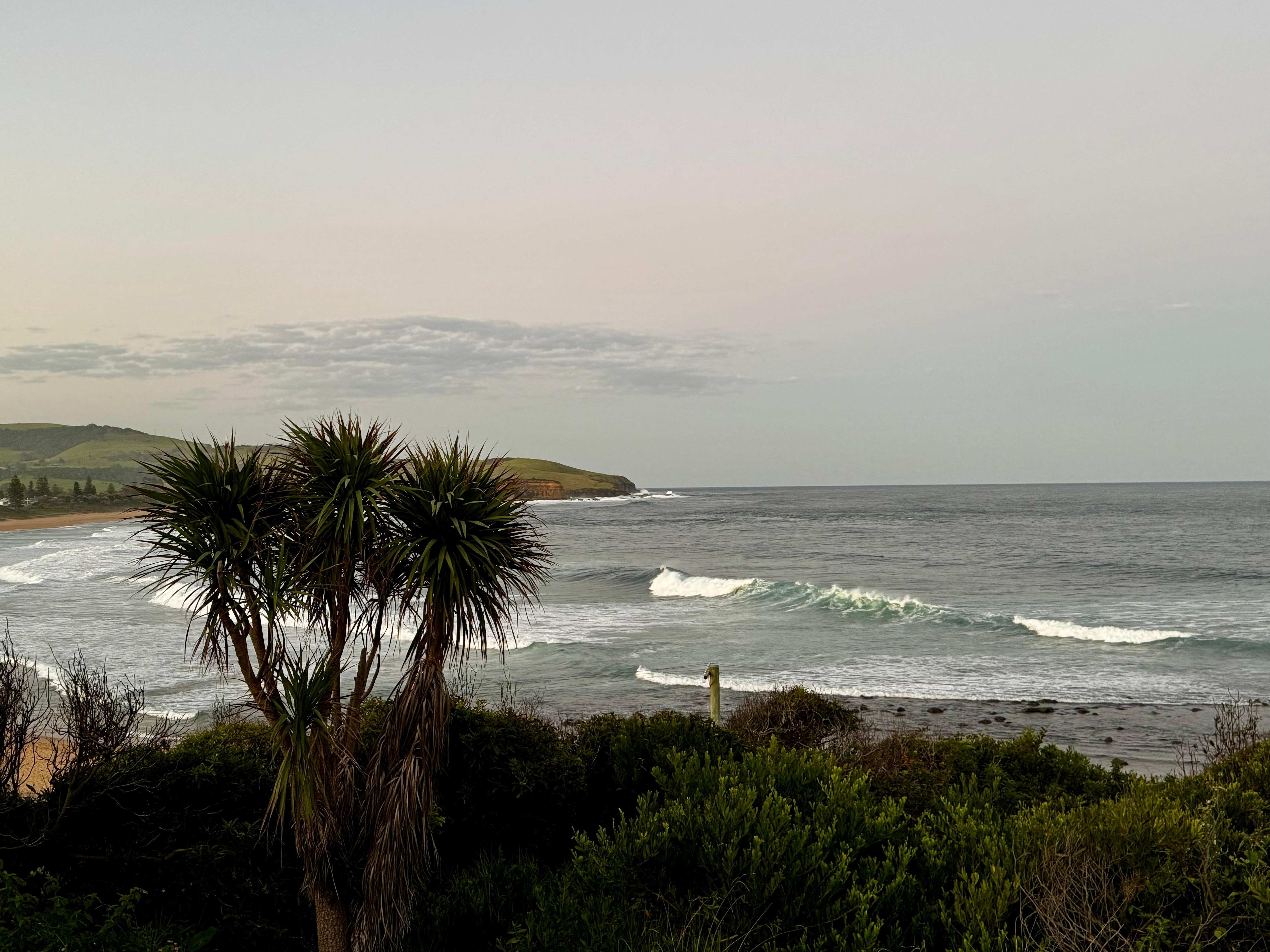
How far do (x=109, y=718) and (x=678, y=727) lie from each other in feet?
17.1

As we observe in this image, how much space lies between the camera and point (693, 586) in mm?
43188

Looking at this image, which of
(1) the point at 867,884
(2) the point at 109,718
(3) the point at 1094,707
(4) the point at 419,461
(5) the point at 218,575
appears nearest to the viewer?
(1) the point at 867,884

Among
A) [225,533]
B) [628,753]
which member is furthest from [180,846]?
[628,753]

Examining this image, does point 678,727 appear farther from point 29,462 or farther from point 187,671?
point 29,462

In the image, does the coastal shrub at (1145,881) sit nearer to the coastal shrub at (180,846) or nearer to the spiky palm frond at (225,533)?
the spiky palm frond at (225,533)

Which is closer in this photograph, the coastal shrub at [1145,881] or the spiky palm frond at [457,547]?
the coastal shrub at [1145,881]

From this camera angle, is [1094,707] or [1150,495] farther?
[1150,495]

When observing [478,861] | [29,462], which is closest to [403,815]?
[478,861]

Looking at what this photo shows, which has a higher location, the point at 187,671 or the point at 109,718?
the point at 109,718

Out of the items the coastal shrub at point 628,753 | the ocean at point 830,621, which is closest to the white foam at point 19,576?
the ocean at point 830,621

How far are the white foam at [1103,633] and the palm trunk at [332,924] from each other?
89.0 ft

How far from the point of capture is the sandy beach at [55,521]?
314 feet

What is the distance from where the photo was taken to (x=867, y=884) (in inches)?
196

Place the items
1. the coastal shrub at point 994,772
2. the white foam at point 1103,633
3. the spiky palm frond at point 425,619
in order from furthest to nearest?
the white foam at point 1103,633 → the coastal shrub at point 994,772 → the spiky palm frond at point 425,619
